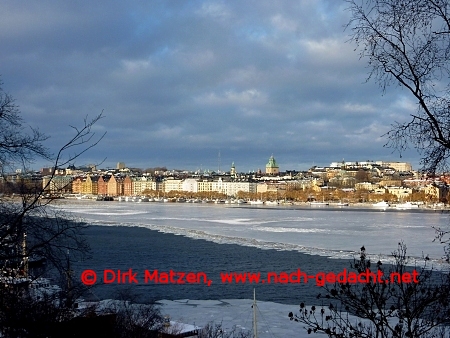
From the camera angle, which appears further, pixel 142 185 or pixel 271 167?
pixel 271 167

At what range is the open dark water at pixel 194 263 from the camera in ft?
43.5

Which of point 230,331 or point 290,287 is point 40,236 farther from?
point 290,287

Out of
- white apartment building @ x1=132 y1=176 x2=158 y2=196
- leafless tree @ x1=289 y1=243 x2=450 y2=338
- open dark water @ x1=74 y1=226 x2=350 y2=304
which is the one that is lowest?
open dark water @ x1=74 y1=226 x2=350 y2=304

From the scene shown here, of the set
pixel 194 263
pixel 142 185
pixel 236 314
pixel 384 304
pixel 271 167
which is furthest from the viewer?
pixel 271 167

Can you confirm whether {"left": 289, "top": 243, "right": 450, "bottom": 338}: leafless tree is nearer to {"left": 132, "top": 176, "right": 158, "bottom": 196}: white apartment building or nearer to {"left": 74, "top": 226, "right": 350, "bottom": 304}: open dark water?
{"left": 74, "top": 226, "right": 350, "bottom": 304}: open dark water

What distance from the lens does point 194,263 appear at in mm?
18328

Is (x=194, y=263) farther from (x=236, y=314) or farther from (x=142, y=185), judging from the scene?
(x=142, y=185)

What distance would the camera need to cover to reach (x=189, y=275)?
1602 centimetres

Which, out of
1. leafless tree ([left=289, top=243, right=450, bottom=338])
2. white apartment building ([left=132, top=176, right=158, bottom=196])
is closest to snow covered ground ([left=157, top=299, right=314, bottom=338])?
leafless tree ([left=289, top=243, right=450, bottom=338])

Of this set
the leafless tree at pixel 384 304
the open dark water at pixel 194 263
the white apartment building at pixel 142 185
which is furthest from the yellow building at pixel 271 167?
the leafless tree at pixel 384 304

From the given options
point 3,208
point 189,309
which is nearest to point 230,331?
point 189,309

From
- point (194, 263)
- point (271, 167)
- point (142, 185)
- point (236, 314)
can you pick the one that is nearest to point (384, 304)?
point (236, 314)

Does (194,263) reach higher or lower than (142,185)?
lower

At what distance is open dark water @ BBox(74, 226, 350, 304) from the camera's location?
43.5 ft
